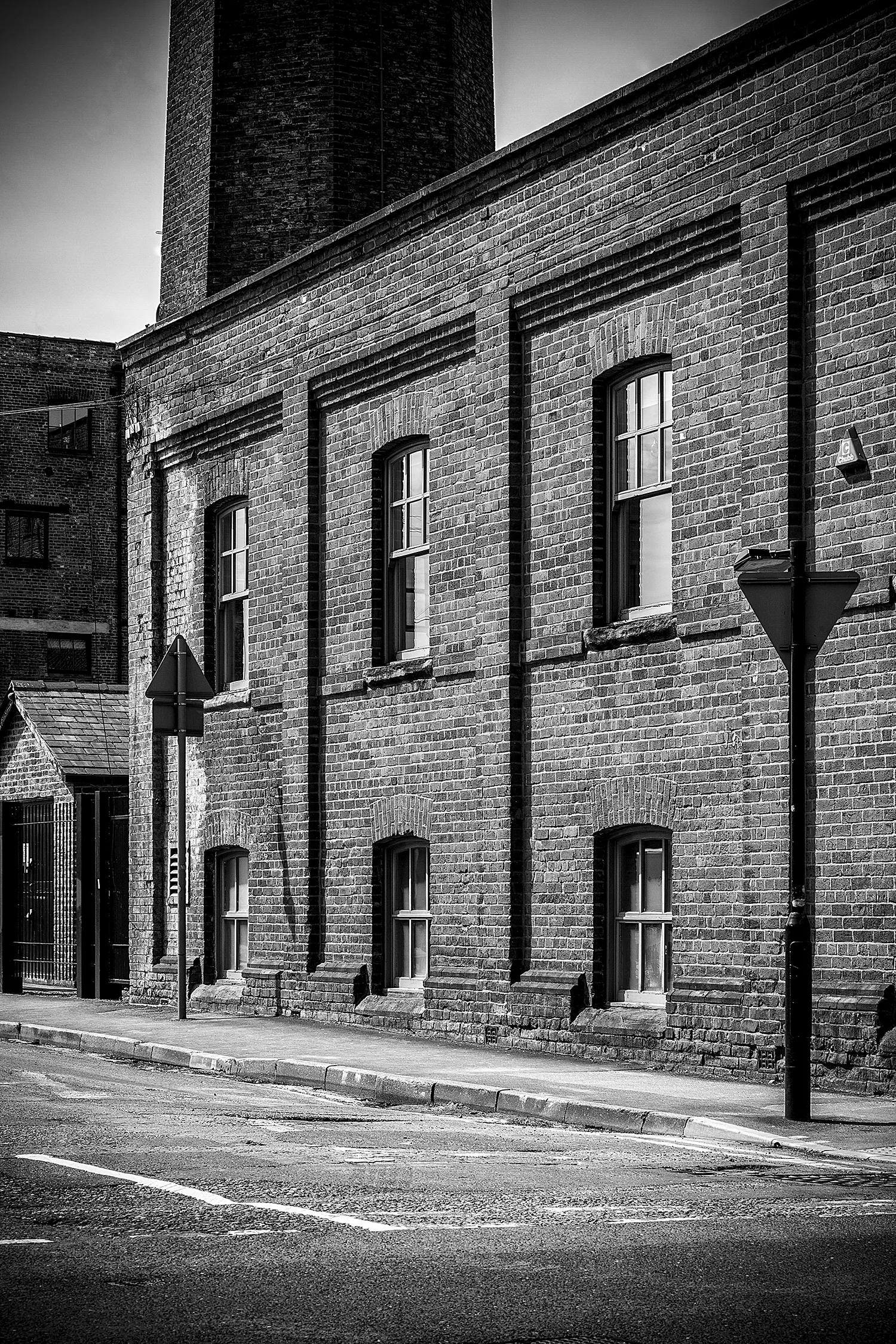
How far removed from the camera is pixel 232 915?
67.9ft

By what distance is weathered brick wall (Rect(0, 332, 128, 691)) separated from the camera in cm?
4753

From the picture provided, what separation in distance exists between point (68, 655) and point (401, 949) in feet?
103

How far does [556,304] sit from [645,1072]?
655 cm

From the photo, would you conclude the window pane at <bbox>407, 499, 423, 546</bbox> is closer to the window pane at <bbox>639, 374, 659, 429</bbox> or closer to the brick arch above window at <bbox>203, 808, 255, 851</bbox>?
the window pane at <bbox>639, 374, 659, 429</bbox>

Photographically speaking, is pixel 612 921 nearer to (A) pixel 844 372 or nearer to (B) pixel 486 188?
(A) pixel 844 372

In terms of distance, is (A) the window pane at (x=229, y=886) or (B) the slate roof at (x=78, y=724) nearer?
(A) the window pane at (x=229, y=886)

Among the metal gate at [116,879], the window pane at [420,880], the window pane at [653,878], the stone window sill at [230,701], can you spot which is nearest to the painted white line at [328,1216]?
the window pane at [653,878]

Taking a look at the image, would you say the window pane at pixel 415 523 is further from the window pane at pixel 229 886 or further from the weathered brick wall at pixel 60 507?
the weathered brick wall at pixel 60 507

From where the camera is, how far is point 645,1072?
13836 millimetres

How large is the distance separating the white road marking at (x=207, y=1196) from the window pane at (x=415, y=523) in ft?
31.2

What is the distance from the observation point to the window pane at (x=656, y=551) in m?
15.0

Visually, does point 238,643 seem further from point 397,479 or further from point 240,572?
point 397,479

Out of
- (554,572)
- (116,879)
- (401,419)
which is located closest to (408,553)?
(401,419)

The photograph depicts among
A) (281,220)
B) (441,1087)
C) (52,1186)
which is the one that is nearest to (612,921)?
(441,1087)
